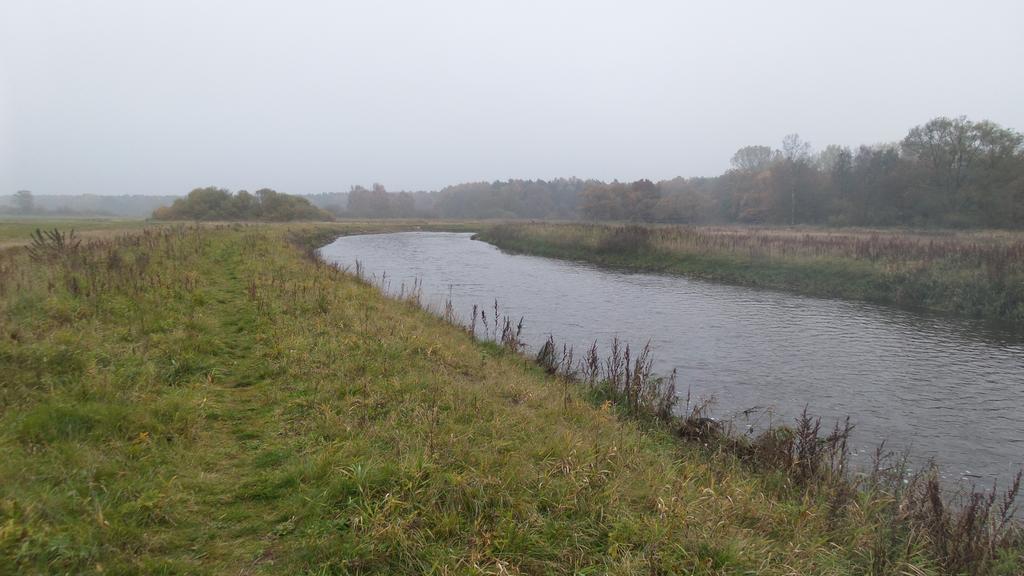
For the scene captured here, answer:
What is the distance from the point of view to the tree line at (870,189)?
43719 mm

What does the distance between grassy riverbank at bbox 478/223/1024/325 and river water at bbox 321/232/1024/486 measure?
66.3 inches

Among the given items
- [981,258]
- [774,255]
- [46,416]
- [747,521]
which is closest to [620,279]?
[774,255]

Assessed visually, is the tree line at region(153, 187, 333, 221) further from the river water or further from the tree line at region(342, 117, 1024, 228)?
the river water

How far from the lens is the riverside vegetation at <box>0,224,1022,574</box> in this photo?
11.7ft

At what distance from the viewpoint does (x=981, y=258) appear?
20.6 meters

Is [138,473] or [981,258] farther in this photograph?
[981,258]

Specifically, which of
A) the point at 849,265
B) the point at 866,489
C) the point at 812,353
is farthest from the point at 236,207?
the point at 866,489

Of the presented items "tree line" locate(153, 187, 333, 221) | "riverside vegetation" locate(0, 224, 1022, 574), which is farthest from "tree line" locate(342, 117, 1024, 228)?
"riverside vegetation" locate(0, 224, 1022, 574)

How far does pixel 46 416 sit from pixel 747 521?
246 inches

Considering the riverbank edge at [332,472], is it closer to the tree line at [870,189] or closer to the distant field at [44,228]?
the distant field at [44,228]

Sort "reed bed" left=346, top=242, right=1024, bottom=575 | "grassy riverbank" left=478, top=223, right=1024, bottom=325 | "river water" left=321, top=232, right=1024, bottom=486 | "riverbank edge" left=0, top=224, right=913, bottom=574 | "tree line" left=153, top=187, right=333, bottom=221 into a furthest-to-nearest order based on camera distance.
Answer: "tree line" left=153, top=187, right=333, bottom=221 → "grassy riverbank" left=478, top=223, right=1024, bottom=325 → "river water" left=321, top=232, right=1024, bottom=486 → "reed bed" left=346, top=242, right=1024, bottom=575 → "riverbank edge" left=0, top=224, right=913, bottom=574

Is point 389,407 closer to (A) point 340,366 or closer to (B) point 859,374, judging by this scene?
(A) point 340,366

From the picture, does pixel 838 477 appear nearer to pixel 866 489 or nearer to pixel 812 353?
pixel 866 489

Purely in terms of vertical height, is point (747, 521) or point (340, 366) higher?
point (340, 366)
